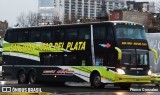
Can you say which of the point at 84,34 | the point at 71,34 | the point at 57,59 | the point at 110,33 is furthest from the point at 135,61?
the point at 57,59

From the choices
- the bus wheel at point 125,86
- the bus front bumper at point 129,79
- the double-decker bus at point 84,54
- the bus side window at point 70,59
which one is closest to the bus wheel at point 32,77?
the double-decker bus at point 84,54

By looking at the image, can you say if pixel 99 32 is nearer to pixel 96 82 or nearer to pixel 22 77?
pixel 96 82

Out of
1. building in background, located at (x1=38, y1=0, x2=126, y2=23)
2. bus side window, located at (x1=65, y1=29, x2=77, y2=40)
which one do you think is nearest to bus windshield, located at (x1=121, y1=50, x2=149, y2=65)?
bus side window, located at (x1=65, y1=29, x2=77, y2=40)

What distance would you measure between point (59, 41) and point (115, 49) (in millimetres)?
5301

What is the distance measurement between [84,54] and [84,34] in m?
1.24

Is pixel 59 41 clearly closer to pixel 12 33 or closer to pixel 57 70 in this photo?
pixel 57 70

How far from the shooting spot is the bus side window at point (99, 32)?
3038cm

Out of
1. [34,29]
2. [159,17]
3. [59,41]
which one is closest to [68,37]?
[59,41]

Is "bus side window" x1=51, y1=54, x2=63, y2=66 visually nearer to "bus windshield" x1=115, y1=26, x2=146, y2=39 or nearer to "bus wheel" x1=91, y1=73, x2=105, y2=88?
"bus wheel" x1=91, y1=73, x2=105, y2=88

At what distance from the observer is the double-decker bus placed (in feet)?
98.0

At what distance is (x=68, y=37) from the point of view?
108 feet

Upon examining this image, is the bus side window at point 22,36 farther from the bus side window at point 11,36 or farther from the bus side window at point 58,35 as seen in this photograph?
the bus side window at point 58,35

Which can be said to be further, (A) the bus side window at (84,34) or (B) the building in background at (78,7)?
(B) the building in background at (78,7)

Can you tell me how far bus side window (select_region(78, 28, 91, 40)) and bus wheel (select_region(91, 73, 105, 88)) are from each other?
7.96 ft
